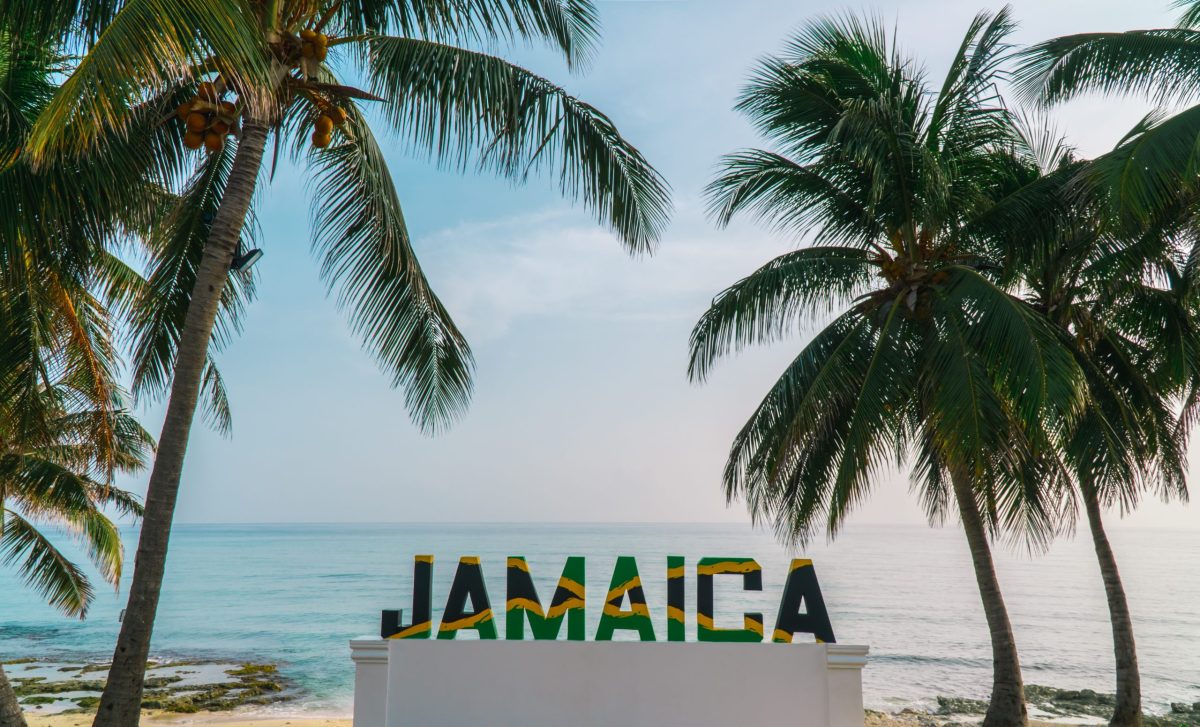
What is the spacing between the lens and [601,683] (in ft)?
22.8

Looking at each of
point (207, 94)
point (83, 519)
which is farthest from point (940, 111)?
point (83, 519)

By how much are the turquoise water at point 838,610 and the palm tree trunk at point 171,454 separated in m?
13.8

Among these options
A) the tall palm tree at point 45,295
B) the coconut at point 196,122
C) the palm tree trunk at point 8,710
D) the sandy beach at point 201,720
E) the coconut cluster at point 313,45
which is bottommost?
the sandy beach at point 201,720

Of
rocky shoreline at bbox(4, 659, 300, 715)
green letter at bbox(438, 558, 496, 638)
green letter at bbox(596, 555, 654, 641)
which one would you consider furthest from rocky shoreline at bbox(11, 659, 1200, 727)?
green letter at bbox(438, 558, 496, 638)

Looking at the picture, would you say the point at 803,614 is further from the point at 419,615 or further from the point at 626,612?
the point at 419,615

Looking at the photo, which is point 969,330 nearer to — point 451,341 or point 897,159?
point 897,159

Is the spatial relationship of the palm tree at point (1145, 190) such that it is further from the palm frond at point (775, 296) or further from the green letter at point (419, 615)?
the green letter at point (419, 615)

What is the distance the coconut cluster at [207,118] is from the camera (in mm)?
6137

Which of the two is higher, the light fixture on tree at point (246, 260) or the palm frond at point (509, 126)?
the palm frond at point (509, 126)

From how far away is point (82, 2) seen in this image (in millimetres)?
5770

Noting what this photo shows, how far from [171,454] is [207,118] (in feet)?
7.79

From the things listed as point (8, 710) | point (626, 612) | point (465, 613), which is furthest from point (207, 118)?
point (8, 710)

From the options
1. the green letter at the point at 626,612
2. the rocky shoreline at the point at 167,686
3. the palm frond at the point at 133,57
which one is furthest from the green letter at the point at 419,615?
the rocky shoreline at the point at 167,686

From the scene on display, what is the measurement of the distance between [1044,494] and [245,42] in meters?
9.10
